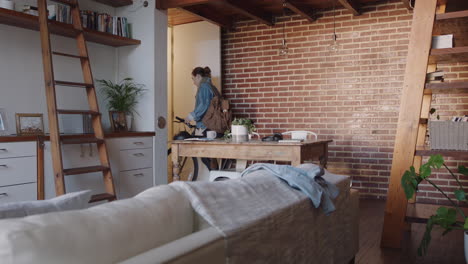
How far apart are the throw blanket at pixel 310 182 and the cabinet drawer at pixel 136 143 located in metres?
2.58

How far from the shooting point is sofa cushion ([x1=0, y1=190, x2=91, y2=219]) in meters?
1.21

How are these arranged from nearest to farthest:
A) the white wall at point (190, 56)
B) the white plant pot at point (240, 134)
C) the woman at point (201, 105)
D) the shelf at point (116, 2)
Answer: the white plant pot at point (240, 134), the shelf at point (116, 2), the woman at point (201, 105), the white wall at point (190, 56)

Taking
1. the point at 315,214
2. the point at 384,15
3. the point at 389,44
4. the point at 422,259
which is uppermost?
the point at 384,15

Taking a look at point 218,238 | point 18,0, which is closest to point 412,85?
point 218,238

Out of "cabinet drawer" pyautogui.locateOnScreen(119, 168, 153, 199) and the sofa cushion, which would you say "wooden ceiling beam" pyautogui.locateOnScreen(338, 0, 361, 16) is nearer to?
"cabinet drawer" pyautogui.locateOnScreen(119, 168, 153, 199)

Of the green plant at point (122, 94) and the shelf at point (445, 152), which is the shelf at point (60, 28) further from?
the shelf at point (445, 152)

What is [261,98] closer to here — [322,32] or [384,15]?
[322,32]

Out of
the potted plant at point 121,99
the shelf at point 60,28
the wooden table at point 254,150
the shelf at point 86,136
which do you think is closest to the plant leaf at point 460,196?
the wooden table at point 254,150

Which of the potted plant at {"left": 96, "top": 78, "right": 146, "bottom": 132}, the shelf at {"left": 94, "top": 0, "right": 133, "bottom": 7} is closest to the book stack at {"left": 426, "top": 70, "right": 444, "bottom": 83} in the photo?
the potted plant at {"left": 96, "top": 78, "right": 146, "bottom": 132}

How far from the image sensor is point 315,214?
197 centimetres

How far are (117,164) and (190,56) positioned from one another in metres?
2.78

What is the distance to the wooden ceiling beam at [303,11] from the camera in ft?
17.1

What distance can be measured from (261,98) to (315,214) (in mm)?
4313

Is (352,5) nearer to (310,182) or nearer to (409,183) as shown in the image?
(409,183)
